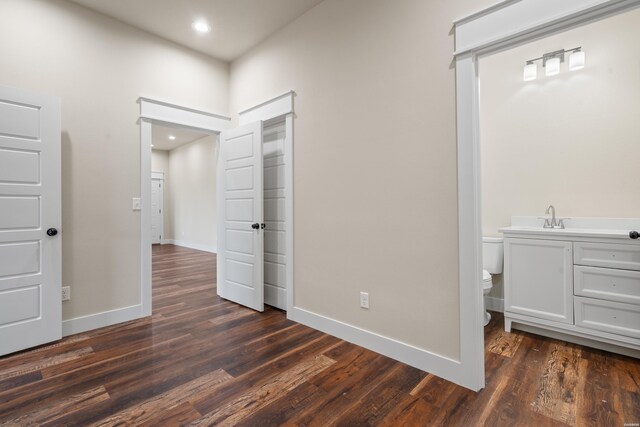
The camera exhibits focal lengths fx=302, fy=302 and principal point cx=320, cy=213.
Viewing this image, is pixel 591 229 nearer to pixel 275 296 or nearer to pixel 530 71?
pixel 530 71

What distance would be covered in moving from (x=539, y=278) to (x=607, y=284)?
1.35 ft

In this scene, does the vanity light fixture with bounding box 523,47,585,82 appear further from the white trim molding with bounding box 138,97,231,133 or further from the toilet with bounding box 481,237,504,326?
the white trim molding with bounding box 138,97,231,133

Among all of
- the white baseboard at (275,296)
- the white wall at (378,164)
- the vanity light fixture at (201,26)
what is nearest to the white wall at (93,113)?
the vanity light fixture at (201,26)

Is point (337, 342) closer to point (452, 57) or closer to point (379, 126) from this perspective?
point (379, 126)

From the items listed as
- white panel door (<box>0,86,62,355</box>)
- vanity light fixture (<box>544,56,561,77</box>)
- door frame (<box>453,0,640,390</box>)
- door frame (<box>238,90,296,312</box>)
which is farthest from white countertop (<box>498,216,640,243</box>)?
white panel door (<box>0,86,62,355</box>)

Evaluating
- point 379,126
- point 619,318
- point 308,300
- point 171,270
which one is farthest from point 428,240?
point 171,270

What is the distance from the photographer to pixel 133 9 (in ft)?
9.28

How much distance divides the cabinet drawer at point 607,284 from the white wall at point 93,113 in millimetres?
3963

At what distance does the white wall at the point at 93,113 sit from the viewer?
2545 millimetres

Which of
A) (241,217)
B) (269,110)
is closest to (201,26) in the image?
(269,110)

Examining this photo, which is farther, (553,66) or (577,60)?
(553,66)

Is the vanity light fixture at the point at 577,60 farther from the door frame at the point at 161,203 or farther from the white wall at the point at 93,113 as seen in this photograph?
the door frame at the point at 161,203

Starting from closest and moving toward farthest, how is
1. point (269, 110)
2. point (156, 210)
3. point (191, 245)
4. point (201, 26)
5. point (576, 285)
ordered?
point (576, 285) → point (201, 26) → point (269, 110) → point (191, 245) → point (156, 210)

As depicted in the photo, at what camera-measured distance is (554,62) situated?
2693 millimetres
